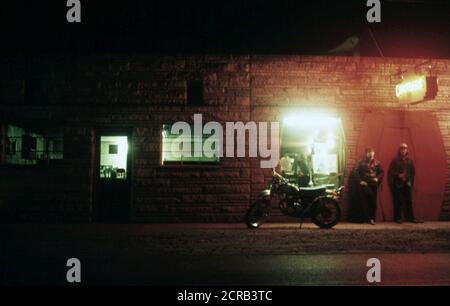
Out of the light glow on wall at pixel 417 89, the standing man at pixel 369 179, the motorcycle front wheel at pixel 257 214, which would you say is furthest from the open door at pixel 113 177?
the light glow on wall at pixel 417 89

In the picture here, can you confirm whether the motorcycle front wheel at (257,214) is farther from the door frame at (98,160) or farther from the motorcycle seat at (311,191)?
the door frame at (98,160)

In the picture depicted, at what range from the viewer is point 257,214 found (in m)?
11.1

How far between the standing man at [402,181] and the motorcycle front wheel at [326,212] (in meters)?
2.12

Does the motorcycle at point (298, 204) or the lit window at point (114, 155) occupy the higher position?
the lit window at point (114, 155)

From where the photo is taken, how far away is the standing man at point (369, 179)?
11.9 m

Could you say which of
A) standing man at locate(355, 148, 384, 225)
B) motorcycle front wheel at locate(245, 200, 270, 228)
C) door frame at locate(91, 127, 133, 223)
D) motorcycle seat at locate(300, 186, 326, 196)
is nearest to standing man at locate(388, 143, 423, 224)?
standing man at locate(355, 148, 384, 225)

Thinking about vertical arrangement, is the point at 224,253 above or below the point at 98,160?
below

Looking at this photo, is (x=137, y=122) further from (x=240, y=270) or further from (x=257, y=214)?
(x=240, y=270)

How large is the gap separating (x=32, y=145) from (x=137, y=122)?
3028 mm

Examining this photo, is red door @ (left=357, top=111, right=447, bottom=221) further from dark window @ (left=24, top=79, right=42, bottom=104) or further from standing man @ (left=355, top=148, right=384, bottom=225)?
dark window @ (left=24, top=79, right=42, bottom=104)

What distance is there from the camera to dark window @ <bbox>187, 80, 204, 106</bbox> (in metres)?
12.2

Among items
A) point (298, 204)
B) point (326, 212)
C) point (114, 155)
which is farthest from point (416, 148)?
point (114, 155)

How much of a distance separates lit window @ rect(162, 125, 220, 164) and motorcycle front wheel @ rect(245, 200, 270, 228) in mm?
1994
